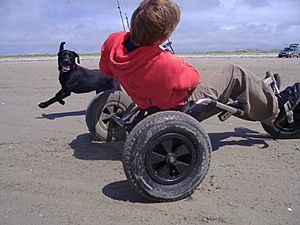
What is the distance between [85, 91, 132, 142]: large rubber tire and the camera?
5.47m

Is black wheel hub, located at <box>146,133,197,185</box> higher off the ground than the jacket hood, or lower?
lower

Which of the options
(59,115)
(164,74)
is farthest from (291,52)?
(164,74)

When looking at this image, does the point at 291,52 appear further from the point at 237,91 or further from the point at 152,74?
the point at 152,74

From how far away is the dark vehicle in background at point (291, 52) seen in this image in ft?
133

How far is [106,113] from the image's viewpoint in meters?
5.53

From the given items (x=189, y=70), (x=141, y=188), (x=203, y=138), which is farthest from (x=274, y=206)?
(x=189, y=70)

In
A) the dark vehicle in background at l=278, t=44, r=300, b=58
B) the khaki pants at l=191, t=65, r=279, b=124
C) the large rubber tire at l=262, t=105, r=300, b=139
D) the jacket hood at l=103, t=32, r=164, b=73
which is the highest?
the jacket hood at l=103, t=32, r=164, b=73

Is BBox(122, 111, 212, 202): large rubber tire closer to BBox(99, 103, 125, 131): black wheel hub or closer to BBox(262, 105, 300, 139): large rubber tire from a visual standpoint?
BBox(99, 103, 125, 131): black wheel hub

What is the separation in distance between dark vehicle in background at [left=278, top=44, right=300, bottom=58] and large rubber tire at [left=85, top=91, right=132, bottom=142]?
3704 centimetres

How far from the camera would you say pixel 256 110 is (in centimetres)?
488

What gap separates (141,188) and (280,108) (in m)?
2.28

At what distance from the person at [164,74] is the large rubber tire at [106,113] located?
59cm

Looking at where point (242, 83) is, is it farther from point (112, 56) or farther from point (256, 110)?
point (112, 56)

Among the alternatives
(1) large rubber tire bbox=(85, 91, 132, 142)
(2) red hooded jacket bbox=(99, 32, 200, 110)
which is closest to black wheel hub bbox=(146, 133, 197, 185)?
(2) red hooded jacket bbox=(99, 32, 200, 110)
